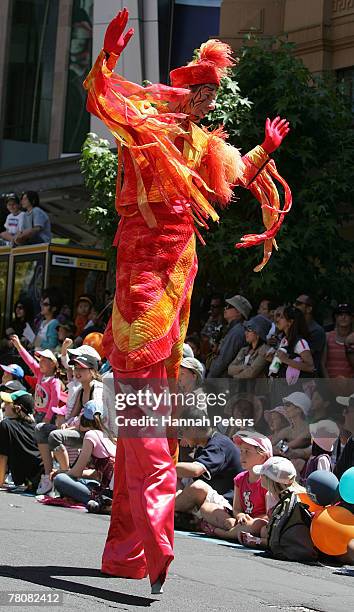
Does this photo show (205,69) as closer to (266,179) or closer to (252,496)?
(266,179)

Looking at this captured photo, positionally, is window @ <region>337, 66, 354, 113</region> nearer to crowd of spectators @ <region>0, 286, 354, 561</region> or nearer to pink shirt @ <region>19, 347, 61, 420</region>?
crowd of spectators @ <region>0, 286, 354, 561</region>

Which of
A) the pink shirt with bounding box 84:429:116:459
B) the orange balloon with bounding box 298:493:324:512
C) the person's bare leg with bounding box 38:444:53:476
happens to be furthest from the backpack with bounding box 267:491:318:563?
the person's bare leg with bounding box 38:444:53:476

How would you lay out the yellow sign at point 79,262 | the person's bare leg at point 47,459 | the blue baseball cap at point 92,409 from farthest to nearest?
the yellow sign at point 79,262 → the person's bare leg at point 47,459 → the blue baseball cap at point 92,409

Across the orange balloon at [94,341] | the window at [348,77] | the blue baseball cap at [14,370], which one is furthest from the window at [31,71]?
the orange balloon at [94,341]

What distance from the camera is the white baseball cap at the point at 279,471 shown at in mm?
7625

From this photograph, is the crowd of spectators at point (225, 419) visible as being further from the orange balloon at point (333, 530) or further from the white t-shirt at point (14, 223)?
the white t-shirt at point (14, 223)

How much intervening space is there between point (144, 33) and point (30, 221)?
7658 millimetres

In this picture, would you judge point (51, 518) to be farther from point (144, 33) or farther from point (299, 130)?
point (144, 33)

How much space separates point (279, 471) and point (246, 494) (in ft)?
2.06

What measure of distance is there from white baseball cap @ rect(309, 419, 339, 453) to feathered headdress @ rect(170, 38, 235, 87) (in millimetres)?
3339

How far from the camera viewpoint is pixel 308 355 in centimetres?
1009

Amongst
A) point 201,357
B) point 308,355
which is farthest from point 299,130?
point 308,355

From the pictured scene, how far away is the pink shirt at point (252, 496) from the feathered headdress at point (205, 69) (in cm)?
321

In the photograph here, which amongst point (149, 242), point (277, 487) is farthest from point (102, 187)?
point (149, 242)
